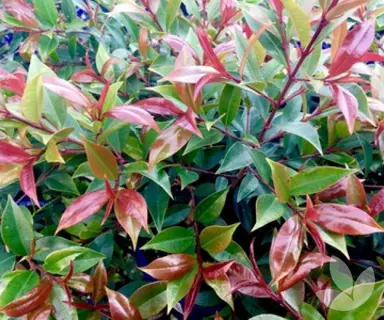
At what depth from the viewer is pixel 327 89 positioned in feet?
2.34

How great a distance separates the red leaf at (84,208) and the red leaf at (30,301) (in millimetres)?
99

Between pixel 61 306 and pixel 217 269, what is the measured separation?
242mm

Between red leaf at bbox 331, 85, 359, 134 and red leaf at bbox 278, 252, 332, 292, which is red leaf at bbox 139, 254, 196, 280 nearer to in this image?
red leaf at bbox 278, 252, 332, 292

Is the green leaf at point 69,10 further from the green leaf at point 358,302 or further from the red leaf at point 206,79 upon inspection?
the green leaf at point 358,302

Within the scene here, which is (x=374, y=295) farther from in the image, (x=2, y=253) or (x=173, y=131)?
(x=2, y=253)

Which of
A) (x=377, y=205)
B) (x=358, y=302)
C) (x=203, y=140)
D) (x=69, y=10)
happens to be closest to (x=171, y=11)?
(x=203, y=140)

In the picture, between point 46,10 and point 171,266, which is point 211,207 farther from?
point 46,10

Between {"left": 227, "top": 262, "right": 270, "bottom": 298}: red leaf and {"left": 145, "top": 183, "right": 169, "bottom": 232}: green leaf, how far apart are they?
0.47ft

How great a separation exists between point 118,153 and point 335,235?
1.20 feet

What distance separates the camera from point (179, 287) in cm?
69

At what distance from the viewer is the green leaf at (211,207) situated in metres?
0.77

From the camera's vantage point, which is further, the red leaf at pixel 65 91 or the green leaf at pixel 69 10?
the green leaf at pixel 69 10

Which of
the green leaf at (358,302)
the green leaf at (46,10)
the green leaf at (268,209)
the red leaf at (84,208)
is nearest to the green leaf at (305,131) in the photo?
the green leaf at (268,209)

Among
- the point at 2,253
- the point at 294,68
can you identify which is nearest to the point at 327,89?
the point at 294,68
